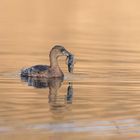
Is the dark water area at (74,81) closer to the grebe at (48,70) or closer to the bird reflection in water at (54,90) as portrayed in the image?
the bird reflection in water at (54,90)

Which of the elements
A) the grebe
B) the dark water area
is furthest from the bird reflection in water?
the grebe

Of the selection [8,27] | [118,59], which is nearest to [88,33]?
[8,27]

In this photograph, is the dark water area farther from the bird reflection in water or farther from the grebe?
the grebe

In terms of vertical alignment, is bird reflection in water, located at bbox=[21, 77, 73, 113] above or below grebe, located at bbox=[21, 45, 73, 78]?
below

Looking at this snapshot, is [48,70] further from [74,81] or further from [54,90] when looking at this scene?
[54,90]

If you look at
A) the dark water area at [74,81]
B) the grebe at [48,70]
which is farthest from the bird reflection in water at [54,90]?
the grebe at [48,70]

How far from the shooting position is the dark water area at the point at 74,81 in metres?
14.0

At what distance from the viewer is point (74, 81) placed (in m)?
19.5

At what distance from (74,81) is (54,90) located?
53.2 inches

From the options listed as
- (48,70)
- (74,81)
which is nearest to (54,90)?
(74,81)

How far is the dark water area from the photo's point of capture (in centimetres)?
1402

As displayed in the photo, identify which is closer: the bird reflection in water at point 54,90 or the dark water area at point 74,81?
the dark water area at point 74,81

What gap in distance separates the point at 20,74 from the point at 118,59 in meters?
3.79

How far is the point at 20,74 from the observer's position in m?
20.0
